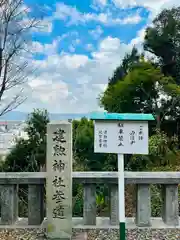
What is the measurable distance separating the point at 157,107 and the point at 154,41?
11.5 ft

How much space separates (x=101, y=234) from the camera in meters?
3.71

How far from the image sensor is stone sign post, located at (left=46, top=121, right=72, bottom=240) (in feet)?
11.8

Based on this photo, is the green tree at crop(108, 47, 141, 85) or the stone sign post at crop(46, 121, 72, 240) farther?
the green tree at crop(108, 47, 141, 85)

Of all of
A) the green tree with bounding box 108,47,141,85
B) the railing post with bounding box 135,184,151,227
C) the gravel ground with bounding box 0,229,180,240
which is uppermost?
the green tree with bounding box 108,47,141,85

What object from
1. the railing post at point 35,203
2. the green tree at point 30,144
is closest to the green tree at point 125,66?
the green tree at point 30,144

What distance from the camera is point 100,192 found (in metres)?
6.25

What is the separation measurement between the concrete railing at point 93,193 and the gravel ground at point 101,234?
0.14 meters

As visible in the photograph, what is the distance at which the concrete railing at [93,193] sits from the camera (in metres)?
3.86

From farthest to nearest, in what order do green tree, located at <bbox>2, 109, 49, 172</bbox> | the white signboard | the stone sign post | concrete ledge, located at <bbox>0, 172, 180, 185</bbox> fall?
green tree, located at <bbox>2, 109, 49, 172</bbox> < concrete ledge, located at <bbox>0, 172, 180, 185</bbox> < the stone sign post < the white signboard

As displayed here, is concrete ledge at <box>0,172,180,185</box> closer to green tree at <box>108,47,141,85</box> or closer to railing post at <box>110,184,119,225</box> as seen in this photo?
railing post at <box>110,184,119,225</box>

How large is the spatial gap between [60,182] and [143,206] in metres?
1.07

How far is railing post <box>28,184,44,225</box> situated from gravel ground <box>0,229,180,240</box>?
15cm

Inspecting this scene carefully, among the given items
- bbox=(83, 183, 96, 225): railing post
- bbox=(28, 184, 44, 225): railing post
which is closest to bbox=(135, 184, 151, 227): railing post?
bbox=(83, 183, 96, 225): railing post

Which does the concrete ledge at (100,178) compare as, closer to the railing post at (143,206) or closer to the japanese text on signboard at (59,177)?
the railing post at (143,206)
